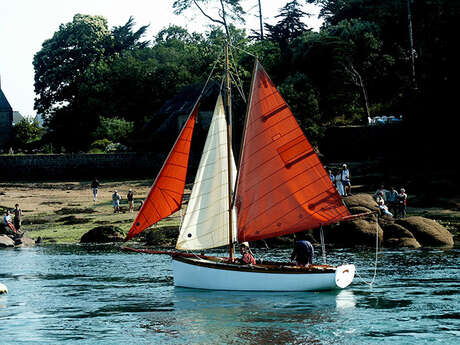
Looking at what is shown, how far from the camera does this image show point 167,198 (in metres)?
26.6

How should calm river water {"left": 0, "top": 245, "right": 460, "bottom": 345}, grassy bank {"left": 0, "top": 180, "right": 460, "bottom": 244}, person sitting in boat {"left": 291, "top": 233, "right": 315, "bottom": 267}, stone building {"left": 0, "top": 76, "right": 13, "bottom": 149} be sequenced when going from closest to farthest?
1. calm river water {"left": 0, "top": 245, "right": 460, "bottom": 345}
2. person sitting in boat {"left": 291, "top": 233, "right": 315, "bottom": 267}
3. grassy bank {"left": 0, "top": 180, "right": 460, "bottom": 244}
4. stone building {"left": 0, "top": 76, "right": 13, "bottom": 149}

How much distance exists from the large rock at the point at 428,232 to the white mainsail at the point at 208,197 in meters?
19.0

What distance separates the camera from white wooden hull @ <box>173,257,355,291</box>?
27.1 m

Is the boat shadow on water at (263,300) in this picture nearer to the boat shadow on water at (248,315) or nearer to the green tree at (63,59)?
the boat shadow on water at (248,315)

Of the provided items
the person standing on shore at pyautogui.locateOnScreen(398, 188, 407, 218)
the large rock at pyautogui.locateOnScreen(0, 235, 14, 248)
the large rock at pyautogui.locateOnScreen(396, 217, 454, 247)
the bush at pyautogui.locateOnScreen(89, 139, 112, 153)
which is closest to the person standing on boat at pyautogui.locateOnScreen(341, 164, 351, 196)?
the person standing on shore at pyautogui.locateOnScreen(398, 188, 407, 218)

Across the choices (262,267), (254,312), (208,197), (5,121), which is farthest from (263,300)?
(5,121)

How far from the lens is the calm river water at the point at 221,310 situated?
70.6ft

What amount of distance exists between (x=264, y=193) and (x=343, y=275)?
421cm

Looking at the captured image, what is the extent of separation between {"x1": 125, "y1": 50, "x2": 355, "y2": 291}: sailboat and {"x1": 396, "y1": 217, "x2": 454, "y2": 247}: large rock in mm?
16473

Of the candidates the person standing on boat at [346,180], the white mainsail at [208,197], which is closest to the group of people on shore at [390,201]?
the person standing on boat at [346,180]

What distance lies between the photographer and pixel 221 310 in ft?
82.6

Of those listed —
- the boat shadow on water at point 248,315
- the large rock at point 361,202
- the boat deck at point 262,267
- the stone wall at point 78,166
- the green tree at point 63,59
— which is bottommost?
the boat shadow on water at point 248,315

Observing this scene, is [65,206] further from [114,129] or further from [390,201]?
[114,129]

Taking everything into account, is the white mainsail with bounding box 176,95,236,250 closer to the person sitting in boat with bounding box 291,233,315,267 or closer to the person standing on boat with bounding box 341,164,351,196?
the person sitting in boat with bounding box 291,233,315,267
